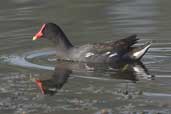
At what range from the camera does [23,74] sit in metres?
13.3

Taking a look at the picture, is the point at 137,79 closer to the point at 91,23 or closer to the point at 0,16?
the point at 91,23

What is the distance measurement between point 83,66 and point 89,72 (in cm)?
75

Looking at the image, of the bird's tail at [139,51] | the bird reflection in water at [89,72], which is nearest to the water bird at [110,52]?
the bird's tail at [139,51]

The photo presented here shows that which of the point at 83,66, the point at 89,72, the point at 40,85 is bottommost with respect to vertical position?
the point at 83,66

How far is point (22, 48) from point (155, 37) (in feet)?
9.34

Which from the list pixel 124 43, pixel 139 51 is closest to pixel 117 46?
pixel 124 43

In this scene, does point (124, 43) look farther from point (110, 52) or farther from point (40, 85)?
point (40, 85)

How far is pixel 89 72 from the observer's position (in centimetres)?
1361

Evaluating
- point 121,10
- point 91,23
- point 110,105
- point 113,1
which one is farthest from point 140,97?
point 113,1

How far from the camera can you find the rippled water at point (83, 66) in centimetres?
1099

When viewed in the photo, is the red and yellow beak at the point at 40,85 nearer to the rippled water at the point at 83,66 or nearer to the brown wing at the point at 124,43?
the rippled water at the point at 83,66

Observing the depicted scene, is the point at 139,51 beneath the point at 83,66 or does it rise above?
above

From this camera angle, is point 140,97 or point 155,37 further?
point 155,37

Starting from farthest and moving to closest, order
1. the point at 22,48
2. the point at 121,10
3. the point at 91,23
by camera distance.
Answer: the point at 121,10, the point at 91,23, the point at 22,48
